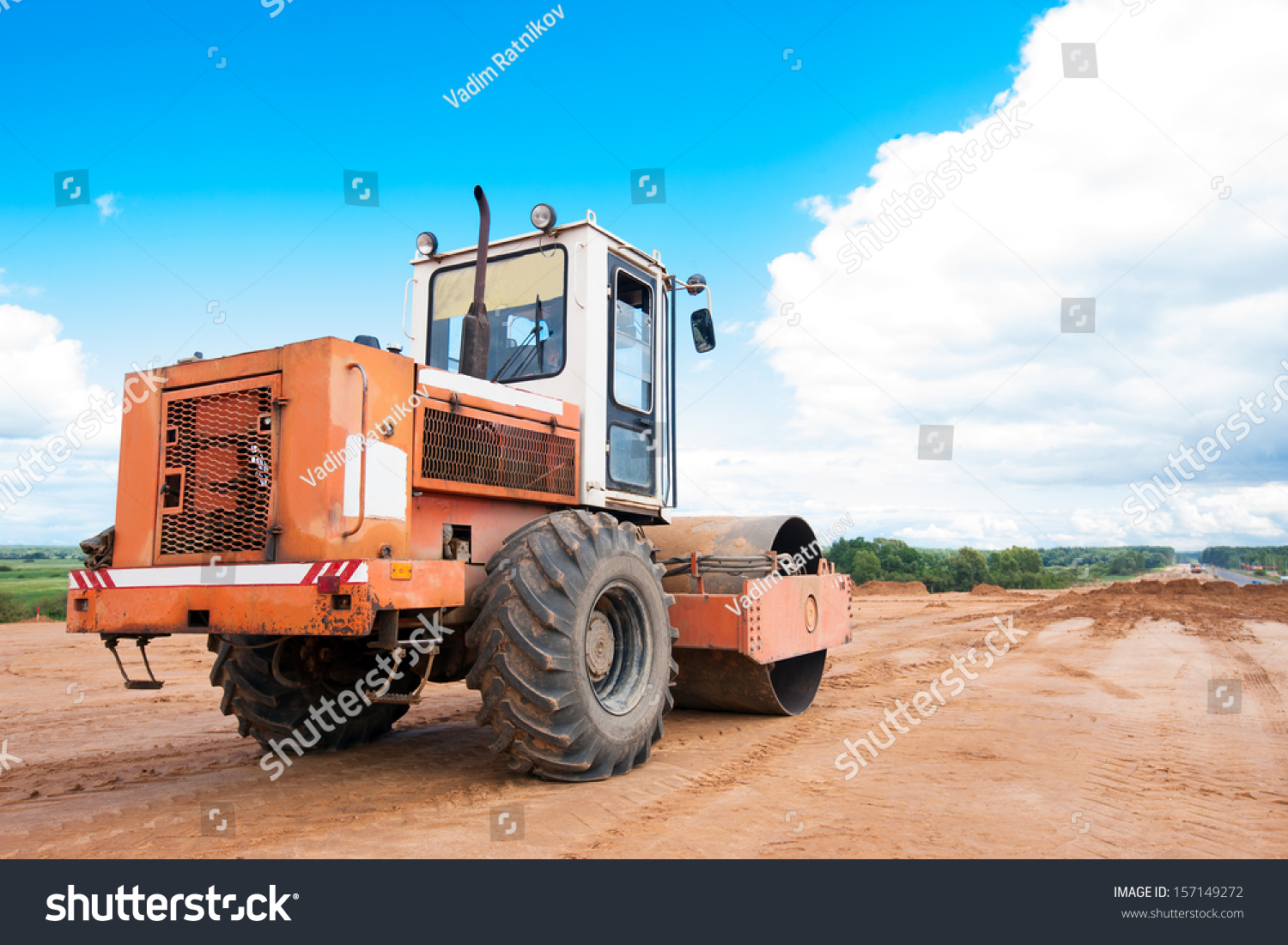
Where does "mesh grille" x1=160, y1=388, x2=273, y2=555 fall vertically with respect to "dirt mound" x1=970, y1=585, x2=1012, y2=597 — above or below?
above

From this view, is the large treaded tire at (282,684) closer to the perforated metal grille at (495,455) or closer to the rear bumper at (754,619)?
the perforated metal grille at (495,455)

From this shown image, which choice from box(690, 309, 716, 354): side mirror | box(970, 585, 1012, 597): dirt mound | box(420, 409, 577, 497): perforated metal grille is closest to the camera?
box(420, 409, 577, 497): perforated metal grille

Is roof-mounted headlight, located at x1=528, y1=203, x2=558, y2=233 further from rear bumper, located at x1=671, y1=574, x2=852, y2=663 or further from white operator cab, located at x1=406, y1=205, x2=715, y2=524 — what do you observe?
rear bumper, located at x1=671, y1=574, x2=852, y2=663

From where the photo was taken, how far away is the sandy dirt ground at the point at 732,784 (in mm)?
3838

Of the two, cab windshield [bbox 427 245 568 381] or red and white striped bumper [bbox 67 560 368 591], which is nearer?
red and white striped bumper [bbox 67 560 368 591]

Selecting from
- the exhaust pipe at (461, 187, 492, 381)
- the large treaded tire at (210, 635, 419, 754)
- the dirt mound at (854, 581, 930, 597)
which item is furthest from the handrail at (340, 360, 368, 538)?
the dirt mound at (854, 581, 930, 597)

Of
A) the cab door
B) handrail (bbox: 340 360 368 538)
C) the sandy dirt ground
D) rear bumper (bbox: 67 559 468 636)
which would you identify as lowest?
the sandy dirt ground

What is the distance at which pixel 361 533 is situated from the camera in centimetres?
439

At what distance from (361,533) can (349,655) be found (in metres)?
1.48

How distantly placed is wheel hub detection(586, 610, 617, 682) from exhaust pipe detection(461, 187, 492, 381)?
1.71 m

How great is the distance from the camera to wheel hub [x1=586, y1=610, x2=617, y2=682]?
5070 mm

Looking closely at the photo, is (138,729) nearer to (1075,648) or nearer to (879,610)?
(1075,648)

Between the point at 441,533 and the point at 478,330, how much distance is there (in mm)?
1315

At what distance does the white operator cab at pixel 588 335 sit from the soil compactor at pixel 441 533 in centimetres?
2
